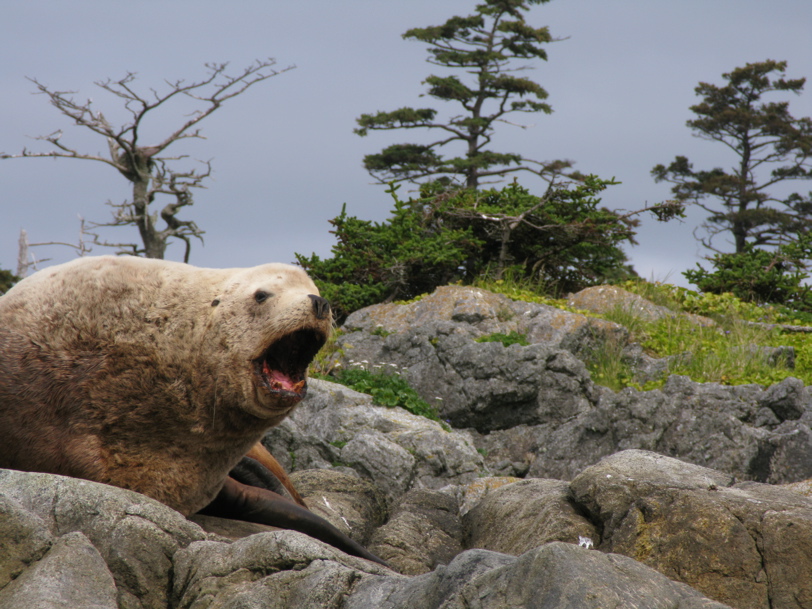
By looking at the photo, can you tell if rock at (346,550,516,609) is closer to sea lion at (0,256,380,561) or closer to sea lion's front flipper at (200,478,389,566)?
sea lion at (0,256,380,561)

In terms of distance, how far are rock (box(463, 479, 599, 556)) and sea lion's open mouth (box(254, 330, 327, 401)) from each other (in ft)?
6.09

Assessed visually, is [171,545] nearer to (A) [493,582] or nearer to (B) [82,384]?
(B) [82,384]

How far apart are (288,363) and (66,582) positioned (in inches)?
79.1

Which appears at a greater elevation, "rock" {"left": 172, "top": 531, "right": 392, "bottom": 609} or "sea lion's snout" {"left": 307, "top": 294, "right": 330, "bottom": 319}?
"sea lion's snout" {"left": 307, "top": 294, "right": 330, "bottom": 319}

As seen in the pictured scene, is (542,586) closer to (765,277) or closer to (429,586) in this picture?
(429,586)

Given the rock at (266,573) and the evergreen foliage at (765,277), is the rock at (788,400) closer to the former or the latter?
the rock at (266,573)

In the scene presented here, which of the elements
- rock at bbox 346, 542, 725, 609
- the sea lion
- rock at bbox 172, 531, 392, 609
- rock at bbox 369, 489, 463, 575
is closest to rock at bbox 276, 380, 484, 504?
rock at bbox 369, 489, 463, 575

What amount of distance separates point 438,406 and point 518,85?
17590mm

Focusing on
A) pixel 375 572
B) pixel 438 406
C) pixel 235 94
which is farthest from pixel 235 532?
pixel 235 94

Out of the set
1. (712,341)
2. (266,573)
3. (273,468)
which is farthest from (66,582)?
(712,341)

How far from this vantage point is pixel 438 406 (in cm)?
1135

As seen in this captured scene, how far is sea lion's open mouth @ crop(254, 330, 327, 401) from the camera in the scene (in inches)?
187

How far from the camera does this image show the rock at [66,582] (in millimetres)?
3182

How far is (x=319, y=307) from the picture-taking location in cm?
468
